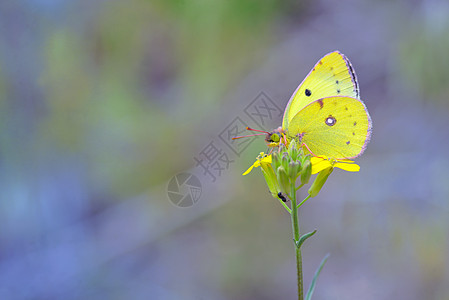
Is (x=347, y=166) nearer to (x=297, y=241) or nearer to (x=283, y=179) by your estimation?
(x=283, y=179)

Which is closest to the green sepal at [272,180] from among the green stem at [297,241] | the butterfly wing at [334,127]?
the green stem at [297,241]

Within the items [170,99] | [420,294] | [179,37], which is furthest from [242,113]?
[420,294]

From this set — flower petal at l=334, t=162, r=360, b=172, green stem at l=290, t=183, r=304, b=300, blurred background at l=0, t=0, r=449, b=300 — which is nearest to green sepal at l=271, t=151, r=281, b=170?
green stem at l=290, t=183, r=304, b=300

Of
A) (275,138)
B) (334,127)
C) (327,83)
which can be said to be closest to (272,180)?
(275,138)

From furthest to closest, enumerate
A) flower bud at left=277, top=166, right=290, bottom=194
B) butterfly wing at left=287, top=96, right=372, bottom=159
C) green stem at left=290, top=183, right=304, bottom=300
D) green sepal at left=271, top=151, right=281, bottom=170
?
butterfly wing at left=287, top=96, right=372, bottom=159 → green sepal at left=271, top=151, right=281, bottom=170 → flower bud at left=277, top=166, right=290, bottom=194 → green stem at left=290, top=183, right=304, bottom=300

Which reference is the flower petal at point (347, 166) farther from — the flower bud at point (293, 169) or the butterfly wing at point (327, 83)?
the butterfly wing at point (327, 83)

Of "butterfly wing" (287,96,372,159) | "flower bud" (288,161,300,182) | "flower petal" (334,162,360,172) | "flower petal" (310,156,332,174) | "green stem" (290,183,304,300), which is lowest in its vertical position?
"green stem" (290,183,304,300)

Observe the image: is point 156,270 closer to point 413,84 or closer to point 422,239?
point 422,239

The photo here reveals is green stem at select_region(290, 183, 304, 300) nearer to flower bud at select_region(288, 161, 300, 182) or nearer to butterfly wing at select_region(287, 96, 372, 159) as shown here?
flower bud at select_region(288, 161, 300, 182)

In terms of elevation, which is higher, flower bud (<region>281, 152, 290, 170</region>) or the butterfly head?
the butterfly head
